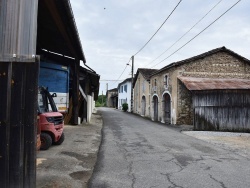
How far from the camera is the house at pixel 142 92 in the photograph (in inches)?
1422

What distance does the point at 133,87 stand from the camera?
4762cm

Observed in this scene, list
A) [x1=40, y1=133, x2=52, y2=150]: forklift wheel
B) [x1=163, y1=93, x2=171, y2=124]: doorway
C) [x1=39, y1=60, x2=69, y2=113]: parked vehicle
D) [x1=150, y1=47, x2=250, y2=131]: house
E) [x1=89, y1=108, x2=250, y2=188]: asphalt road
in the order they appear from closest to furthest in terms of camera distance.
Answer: [x1=89, y1=108, x2=250, y2=188]: asphalt road, [x1=40, y1=133, x2=52, y2=150]: forklift wheel, [x1=39, y1=60, x2=69, y2=113]: parked vehicle, [x1=150, y1=47, x2=250, y2=131]: house, [x1=163, y1=93, x2=171, y2=124]: doorway

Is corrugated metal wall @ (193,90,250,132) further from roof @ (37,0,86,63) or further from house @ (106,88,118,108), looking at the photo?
house @ (106,88,118,108)

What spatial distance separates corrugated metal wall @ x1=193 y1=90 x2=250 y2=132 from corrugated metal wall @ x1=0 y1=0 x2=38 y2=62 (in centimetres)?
1724

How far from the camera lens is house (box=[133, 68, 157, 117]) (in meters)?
36.1

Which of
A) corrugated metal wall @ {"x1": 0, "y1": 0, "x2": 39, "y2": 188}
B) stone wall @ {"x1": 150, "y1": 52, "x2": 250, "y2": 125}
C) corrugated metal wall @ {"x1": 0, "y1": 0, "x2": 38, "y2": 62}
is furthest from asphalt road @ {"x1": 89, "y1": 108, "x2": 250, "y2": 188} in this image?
stone wall @ {"x1": 150, "y1": 52, "x2": 250, "y2": 125}

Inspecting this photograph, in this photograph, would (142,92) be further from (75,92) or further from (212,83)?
(75,92)

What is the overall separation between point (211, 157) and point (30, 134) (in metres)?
6.83

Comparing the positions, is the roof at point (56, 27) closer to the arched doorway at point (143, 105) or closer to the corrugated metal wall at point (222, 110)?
the corrugated metal wall at point (222, 110)

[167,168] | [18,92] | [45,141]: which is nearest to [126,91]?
[45,141]

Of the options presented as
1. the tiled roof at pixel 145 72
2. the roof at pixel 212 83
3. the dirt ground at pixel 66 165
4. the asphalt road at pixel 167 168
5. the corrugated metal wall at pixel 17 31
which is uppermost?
the tiled roof at pixel 145 72

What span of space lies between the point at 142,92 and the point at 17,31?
35.7 metres

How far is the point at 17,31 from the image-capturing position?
176 inches

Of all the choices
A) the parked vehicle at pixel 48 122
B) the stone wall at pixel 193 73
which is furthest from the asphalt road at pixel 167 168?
the stone wall at pixel 193 73
